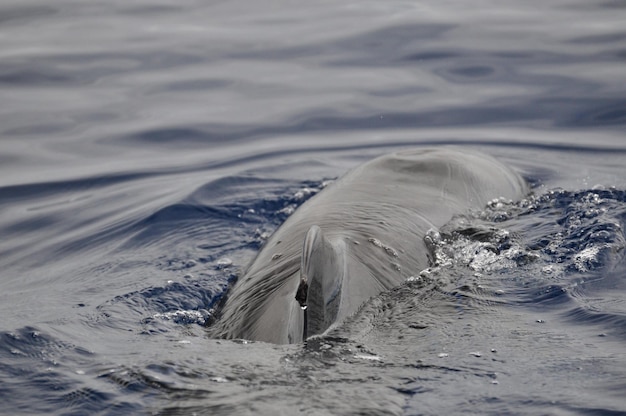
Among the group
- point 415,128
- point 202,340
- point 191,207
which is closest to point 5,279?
point 191,207

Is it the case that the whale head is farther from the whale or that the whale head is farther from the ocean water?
the ocean water

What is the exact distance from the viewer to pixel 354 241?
6281 millimetres

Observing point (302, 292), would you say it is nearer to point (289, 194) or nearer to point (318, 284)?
point (318, 284)

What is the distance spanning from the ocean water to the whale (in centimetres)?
15

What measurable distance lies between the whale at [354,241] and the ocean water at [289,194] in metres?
0.15

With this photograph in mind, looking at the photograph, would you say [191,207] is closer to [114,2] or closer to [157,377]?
[157,377]

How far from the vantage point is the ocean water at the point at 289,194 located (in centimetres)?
498

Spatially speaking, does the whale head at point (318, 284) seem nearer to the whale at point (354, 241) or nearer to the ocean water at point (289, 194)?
the whale at point (354, 241)

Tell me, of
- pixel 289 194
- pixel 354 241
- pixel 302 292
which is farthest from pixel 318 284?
pixel 289 194

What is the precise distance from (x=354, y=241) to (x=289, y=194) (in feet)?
11.6

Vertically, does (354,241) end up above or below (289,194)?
above

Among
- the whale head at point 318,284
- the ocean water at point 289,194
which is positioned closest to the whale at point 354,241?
the whale head at point 318,284

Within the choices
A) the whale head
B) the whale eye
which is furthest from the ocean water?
the whale eye

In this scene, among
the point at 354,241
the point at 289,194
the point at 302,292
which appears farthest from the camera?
the point at 289,194
